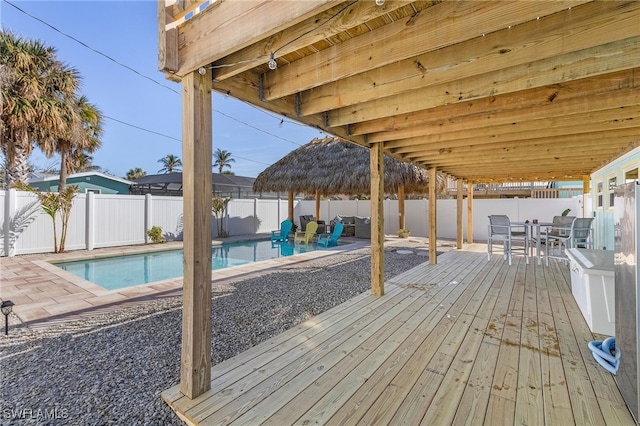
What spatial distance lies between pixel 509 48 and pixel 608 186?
19.3 feet

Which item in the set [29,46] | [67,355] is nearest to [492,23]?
[67,355]

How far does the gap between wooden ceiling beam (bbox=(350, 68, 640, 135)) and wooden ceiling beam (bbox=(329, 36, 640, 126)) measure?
539 millimetres

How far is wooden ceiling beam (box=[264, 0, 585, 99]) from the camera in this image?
4.69 ft

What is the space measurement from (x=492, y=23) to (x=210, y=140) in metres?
1.74

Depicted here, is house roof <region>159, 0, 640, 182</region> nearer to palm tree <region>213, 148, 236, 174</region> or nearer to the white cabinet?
the white cabinet

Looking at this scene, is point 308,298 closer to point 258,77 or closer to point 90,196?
point 258,77

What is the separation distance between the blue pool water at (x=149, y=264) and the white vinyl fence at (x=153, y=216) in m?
1.43

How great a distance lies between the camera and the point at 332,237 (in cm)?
960

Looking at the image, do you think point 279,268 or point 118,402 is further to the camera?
point 279,268

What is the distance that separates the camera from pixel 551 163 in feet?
19.4

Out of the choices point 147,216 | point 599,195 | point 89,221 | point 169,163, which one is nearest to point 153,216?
point 147,216

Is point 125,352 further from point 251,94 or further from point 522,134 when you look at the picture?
point 522,134

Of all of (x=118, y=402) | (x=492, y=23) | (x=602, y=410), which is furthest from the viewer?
(x=118, y=402)

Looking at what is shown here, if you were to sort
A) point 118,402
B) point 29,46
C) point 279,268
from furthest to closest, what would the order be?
point 29,46, point 279,268, point 118,402
